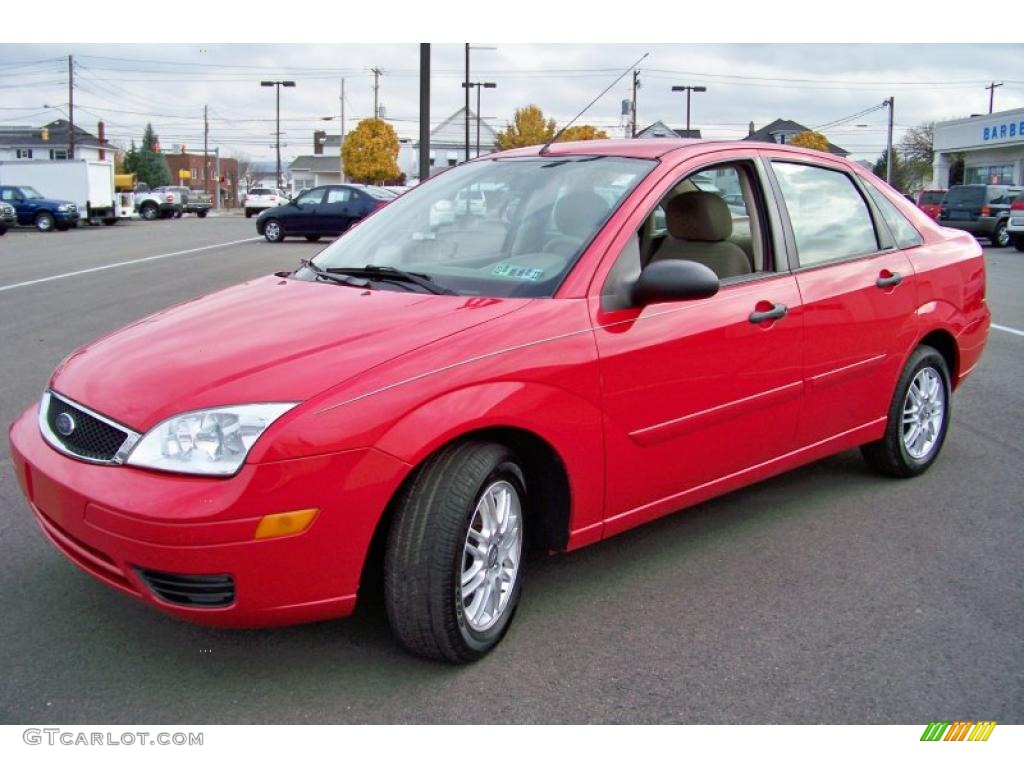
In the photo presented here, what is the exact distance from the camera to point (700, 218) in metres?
4.36

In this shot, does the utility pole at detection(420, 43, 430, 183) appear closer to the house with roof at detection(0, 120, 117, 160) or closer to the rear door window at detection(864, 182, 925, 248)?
the rear door window at detection(864, 182, 925, 248)

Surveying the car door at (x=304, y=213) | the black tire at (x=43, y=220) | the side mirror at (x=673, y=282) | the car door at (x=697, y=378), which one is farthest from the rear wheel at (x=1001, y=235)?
the black tire at (x=43, y=220)

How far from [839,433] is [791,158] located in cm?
125

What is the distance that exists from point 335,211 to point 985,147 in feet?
115

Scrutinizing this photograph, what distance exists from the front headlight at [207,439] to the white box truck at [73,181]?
3762 cm

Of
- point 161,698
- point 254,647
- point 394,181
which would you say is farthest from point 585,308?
point 394,181

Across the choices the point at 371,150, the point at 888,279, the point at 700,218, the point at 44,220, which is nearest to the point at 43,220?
the point at 44,220

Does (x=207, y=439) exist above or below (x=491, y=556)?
above

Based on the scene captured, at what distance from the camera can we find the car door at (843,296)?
172 inches

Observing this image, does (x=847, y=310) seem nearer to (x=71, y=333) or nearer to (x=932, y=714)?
(x=932, y=714)

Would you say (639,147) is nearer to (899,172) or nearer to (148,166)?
(899,172)

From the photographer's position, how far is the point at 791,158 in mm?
4625

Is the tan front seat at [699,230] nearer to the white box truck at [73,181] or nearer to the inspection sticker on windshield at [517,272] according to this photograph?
the inspection sticker on windshield at [517,272]

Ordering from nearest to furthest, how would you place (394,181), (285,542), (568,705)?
(285,542), (568,705), (394,181)
